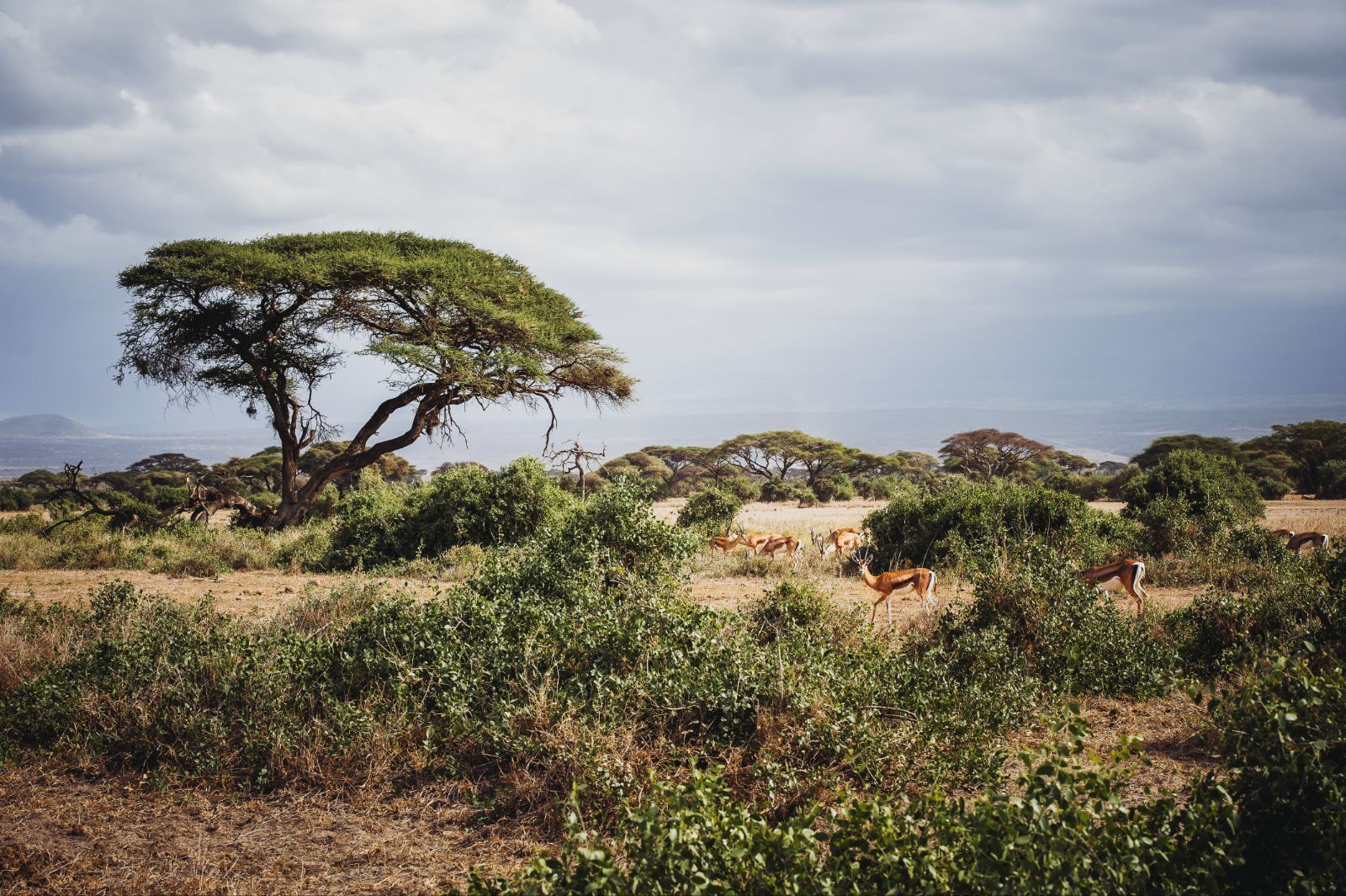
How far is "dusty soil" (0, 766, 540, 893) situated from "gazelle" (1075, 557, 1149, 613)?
7693mm

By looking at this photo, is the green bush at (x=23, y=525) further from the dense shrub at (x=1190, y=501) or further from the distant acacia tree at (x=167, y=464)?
the distant acacia tree at (x=167, y=464)

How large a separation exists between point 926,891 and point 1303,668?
2.21 meters

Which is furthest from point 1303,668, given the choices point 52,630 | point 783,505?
point 783,505

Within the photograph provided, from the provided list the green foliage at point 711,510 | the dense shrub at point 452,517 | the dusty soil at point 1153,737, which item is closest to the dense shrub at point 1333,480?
the green foliage at point 711,510

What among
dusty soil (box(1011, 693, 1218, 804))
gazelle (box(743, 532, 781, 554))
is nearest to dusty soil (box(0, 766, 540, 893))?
dusty soil (box(1011, 693, 1218, 804))

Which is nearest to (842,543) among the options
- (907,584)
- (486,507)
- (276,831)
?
(907,584)

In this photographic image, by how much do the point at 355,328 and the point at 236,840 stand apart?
64.0 feet

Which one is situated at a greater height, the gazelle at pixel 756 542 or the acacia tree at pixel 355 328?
the acacia tree at pixel 355 328

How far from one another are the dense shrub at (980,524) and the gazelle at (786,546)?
1.57 meters

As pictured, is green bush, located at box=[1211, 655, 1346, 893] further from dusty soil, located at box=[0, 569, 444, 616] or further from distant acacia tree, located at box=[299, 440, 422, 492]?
distant acacia tree, located at box=[299, 440, 422, 492]

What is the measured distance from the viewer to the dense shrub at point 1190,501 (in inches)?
563

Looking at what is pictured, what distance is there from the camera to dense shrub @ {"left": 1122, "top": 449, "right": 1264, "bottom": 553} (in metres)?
14.3

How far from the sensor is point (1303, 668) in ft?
12.6

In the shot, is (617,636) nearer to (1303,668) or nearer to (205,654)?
(205,654)
